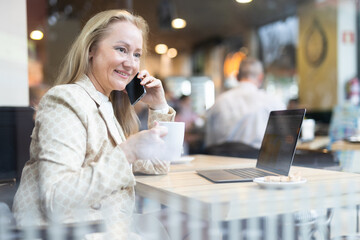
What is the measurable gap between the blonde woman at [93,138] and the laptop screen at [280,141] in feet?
1.26

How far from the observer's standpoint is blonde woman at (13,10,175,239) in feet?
3.51

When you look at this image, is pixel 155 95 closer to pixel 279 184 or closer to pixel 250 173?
pixel 250 173

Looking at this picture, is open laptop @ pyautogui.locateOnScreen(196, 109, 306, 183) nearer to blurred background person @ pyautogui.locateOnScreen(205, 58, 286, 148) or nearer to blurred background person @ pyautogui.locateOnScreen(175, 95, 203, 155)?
blurred background person @ pyautogui.locateOnScreen(205, 58, 286, 148)

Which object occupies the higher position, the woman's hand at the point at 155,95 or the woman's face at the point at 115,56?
the woman's face at the point at 115,56

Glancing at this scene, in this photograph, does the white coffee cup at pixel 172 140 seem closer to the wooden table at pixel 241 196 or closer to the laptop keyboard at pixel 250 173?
the wooden table at pixel 241 196

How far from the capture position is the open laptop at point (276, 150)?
4.52ft

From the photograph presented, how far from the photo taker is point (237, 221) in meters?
1.04

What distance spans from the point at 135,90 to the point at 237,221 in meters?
0.76

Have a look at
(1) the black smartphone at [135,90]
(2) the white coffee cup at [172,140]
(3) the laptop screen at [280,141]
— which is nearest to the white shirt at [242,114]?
(3) the laptop screen at [280,141]

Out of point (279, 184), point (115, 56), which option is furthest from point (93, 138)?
point (279, 184)

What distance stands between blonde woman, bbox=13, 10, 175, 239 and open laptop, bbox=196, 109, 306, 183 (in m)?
0.28

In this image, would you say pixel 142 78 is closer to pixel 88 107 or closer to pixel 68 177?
pixel 88 107

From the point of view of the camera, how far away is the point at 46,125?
3.76 ft

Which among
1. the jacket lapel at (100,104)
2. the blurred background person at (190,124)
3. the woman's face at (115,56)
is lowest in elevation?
the blurred background person at (190,124)
